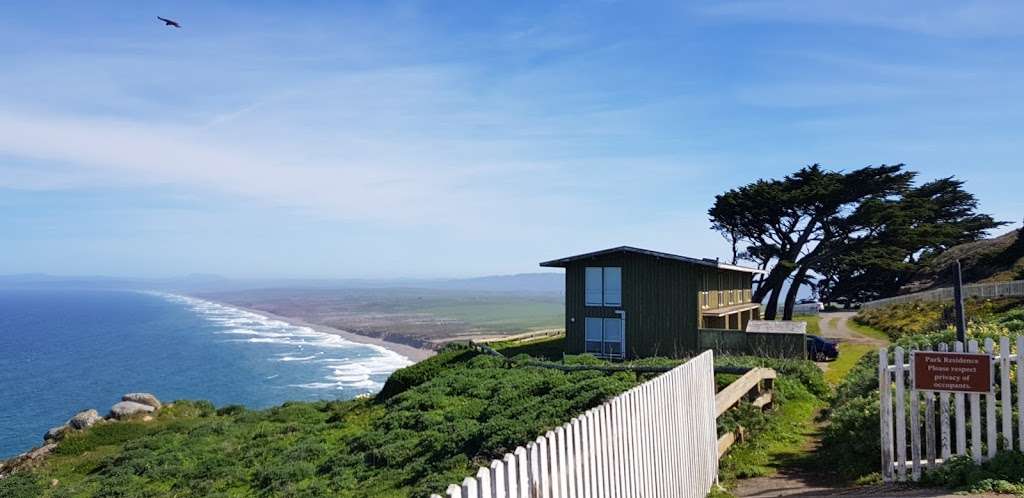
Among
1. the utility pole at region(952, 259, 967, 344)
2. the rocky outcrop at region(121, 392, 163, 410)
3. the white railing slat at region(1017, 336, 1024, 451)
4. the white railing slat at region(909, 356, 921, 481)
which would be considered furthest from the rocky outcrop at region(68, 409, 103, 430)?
the white railing slat at region(1017, 336, 1024, 451)

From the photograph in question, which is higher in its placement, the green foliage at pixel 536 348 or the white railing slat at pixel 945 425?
the white railing slat at pixel 945 425

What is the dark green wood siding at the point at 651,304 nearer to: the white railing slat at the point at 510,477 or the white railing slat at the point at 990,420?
the white railing slat at the point at 990,420

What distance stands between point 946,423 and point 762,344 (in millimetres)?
22970

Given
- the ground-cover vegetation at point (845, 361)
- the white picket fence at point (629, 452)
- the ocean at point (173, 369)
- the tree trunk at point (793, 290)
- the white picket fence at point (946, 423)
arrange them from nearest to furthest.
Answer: the white picket fence at point (629, 452) < the white picket fence at point (946, 423) < the ground-cover vegetation at point (845, 361) < the tree trunk at point (793, 290) < the ocean at point (173, 369)

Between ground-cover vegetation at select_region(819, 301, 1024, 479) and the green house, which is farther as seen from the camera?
the green house

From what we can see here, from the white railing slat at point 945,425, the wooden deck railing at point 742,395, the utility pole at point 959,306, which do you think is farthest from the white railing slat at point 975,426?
the wooden deck railing at point 742,395

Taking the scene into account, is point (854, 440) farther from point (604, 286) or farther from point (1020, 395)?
point (604, 286)

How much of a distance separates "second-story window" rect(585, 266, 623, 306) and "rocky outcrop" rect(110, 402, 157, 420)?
24.0 m

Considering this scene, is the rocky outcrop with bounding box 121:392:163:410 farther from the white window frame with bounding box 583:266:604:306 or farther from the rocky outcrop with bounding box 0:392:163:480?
the white window frame with bounding box 583:266:604:306

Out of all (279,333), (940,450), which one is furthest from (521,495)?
(279,333)

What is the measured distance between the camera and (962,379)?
30.8 ft

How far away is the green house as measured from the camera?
1454 inches

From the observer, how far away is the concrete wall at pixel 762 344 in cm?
3128

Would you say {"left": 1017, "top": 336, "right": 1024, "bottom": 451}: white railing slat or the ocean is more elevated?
{"left": 1017, "top": 336, "right": 1024, "bottom": 451}: white railing slat
